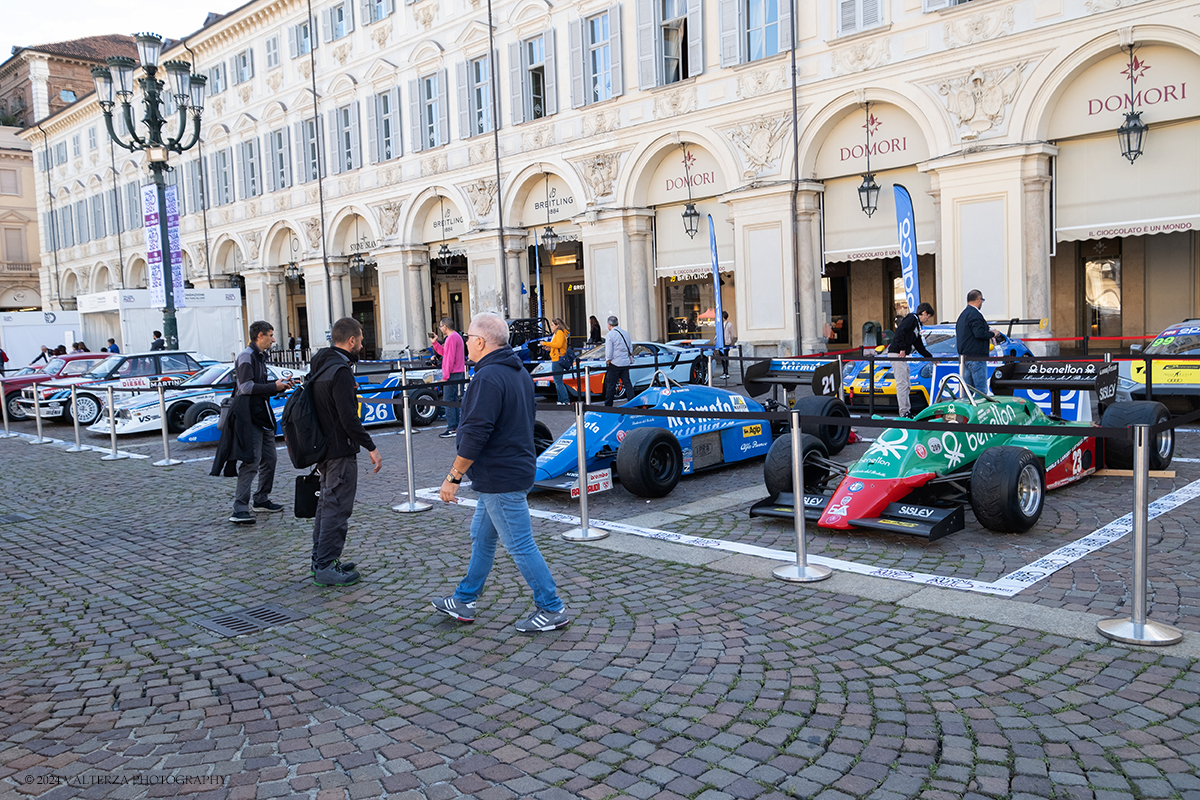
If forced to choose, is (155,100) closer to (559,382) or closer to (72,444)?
(72,444)

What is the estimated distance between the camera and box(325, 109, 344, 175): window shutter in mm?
32969

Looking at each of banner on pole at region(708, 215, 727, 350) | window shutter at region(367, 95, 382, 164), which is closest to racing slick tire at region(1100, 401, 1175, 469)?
banner on pole at region(708, 215, 727, 350)

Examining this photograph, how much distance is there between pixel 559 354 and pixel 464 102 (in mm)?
11460

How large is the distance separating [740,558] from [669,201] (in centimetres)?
1854

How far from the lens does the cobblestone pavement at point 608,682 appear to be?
11.4 ft

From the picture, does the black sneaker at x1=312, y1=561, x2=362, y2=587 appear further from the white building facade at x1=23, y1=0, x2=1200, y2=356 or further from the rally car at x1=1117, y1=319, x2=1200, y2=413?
the white building facade at x1=23, y1=0, x2=1200, y2=356

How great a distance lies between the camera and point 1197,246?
20.2 metres

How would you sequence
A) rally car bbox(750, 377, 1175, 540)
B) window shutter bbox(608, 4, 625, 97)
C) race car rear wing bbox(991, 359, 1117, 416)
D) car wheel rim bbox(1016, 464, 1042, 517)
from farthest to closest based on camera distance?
window shutter bbox(608, 4, 625, 97)
race car rear wing bbox(991, 359, 1117, 416)
car wheel rim bbox(1016, 464, 1042, 517)
rally car bbox(750, 377, 1175, 540)

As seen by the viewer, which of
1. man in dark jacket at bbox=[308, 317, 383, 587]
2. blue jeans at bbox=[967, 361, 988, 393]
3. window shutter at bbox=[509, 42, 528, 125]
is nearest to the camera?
man in dark jacket at bbox=[308, 317, 383, 587]

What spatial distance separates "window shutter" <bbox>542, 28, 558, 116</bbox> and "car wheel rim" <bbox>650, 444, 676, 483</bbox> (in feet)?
62.1

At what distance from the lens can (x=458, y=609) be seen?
5.22 meters

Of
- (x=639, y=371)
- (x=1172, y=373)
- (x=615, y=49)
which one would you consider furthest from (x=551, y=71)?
(x=1172, y=373)

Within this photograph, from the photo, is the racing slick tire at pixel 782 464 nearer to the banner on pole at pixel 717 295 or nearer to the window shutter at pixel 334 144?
the banner on pole at pixel 717 295

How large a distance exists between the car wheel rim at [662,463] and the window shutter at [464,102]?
70.9 feet
